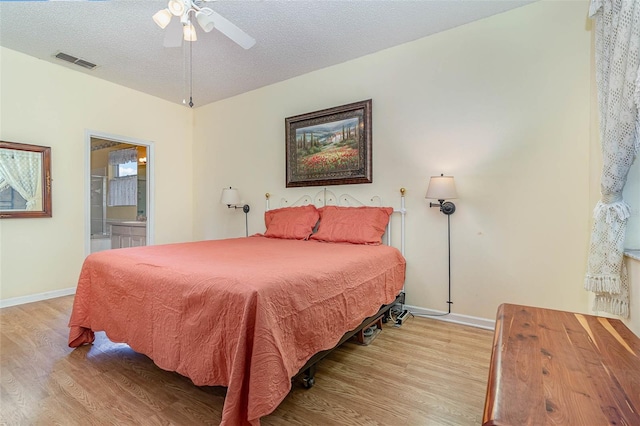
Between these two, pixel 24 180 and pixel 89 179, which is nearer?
pixel 24 180

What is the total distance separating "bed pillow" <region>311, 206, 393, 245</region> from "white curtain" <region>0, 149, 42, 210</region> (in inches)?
126

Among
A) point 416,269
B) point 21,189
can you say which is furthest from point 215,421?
point 21,189

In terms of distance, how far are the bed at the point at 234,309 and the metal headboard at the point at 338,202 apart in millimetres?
741

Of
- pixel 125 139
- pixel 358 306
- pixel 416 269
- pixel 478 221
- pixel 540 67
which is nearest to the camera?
pixel 358 306

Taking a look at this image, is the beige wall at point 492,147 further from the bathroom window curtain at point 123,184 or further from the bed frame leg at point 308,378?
the bathroom window curtain at point 123,184

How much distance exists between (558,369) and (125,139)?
4.95m

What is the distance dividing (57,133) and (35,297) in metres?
1.92

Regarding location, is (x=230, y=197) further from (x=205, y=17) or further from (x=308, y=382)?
(x=308, y=382)

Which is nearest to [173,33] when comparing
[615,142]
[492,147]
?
[492,147]

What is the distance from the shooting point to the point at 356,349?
2.23 m

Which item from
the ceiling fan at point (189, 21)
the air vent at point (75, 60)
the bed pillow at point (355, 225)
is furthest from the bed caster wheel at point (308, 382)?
the air vent at point (75, 60)

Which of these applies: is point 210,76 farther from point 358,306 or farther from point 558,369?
point 558,369

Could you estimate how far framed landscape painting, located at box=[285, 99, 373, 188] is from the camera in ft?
10.6

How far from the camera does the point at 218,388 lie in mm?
1744
